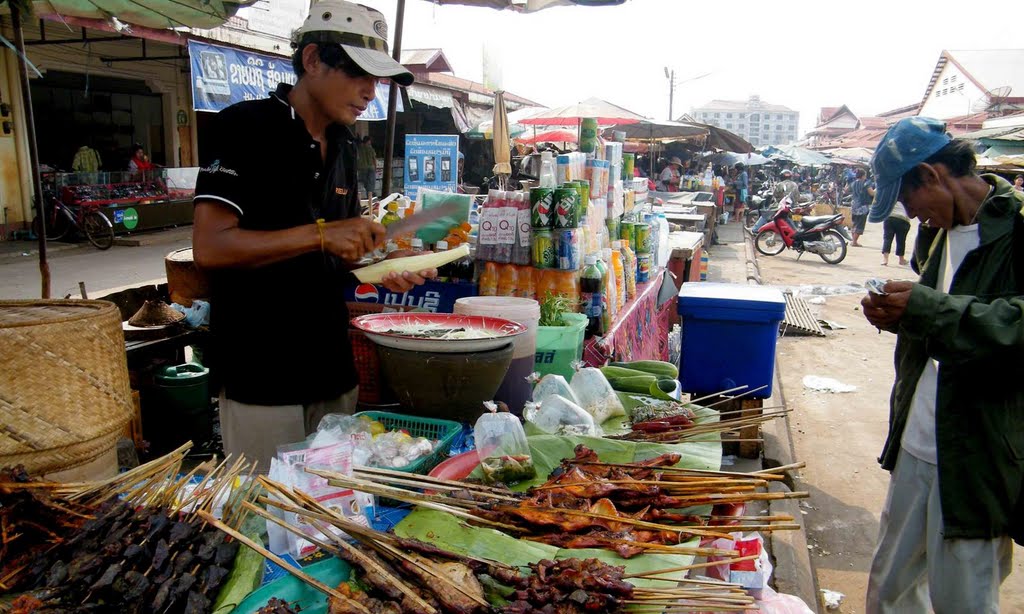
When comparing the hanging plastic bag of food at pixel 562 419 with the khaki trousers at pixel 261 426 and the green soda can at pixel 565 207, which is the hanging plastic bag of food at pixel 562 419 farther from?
the green soda can at pixel 565 207

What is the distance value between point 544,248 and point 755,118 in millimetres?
147254

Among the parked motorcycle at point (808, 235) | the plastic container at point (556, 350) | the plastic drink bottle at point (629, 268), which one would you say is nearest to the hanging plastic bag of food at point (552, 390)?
the plastic container at point (556, 350)

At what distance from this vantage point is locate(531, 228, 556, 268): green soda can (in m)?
4.13

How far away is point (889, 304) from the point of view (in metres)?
2.41

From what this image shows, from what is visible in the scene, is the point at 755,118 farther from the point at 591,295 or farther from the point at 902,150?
the point at 902,150

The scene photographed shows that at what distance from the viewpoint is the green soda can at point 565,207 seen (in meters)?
4.12

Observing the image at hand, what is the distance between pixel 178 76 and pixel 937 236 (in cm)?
1774

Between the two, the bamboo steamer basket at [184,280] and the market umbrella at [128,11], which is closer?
the market umbrella at [128,11]

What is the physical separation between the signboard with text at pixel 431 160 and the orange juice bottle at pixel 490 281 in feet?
6.48

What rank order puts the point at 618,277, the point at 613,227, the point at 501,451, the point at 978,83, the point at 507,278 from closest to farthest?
the point at 501,451
the point at 507,278
the point at 618,277
the point at 613,227
the point at 978,83

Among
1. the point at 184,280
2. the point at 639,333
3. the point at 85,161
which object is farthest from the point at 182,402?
the point at 85,161

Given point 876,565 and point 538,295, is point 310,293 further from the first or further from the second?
point 876,565

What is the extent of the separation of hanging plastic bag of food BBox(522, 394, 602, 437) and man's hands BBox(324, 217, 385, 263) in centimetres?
101

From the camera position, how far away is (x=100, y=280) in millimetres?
10266
